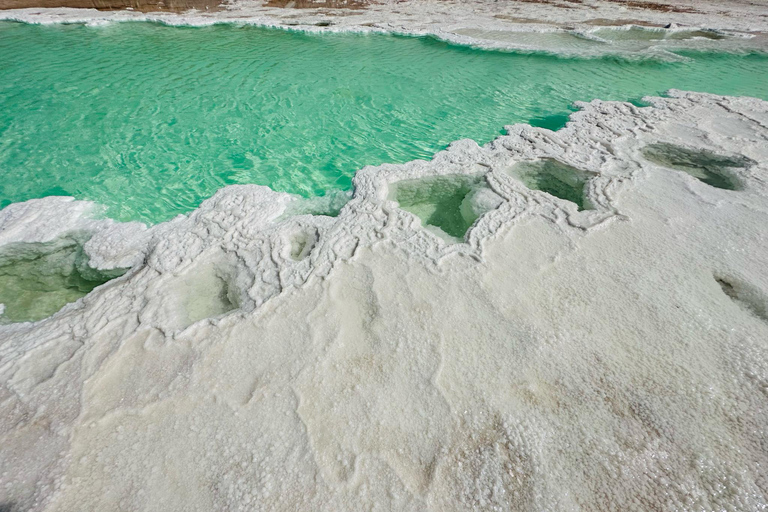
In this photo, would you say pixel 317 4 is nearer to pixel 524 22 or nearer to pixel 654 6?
pixel 524 22

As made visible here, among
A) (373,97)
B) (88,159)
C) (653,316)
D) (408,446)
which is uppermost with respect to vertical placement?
(373,97)

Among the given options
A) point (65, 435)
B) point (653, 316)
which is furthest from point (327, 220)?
point (653, 316)

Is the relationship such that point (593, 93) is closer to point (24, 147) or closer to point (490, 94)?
point (490, 94)

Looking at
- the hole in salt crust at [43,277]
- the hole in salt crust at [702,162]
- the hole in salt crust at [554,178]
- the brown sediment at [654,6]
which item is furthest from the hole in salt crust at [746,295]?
the brown sediment at [654,6]

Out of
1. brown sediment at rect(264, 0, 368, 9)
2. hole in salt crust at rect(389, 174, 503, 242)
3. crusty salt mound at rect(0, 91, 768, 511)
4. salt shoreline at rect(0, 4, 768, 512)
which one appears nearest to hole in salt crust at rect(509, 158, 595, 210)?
crusty salt mound at rect(0, 91, 768, 511)

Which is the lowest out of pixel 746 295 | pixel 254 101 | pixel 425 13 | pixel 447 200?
pixel 746 295

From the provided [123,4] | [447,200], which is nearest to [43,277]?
[447,200]

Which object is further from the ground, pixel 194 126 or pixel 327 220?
pixel 194 126
